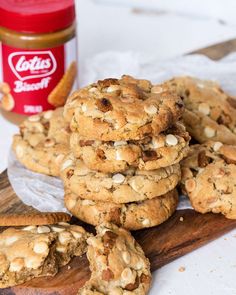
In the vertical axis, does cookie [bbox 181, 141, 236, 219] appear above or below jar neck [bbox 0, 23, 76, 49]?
below

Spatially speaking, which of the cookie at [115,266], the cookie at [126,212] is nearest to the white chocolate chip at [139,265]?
the cookie at [115,266]

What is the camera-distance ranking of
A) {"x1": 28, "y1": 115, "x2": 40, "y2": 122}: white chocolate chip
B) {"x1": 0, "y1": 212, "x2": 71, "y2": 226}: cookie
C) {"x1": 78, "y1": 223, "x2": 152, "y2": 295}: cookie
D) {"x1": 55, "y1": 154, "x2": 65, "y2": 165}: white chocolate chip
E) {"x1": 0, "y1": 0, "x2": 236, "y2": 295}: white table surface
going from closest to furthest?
{"x1": 78, "y1": 223, "x2": 152, "y2": 295}: cookie → {"x1": 0, "y1": 212, "x2": 71, "y2": 226}: cookie → {"x1": 55, "y1": 154, "x2": 65, "y2": 165}: white chocolate chip → {"x1": 28, "y1": 115, "x2": 40, "y2": 122}: white chocolate chip → {"x1": 0, "y1": 0, "x2": 236, "y2": 295}: white table surface

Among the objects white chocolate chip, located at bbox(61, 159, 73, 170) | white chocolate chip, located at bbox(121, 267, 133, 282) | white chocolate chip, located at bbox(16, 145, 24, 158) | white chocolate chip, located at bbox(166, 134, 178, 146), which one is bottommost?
white chocolate chip, located at bbox(16, 145, 24, 158)

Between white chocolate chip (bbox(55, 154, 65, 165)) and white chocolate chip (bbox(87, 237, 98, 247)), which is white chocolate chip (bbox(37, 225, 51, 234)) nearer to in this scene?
white chocolate chip (bbox(87, 237, 98, 247))

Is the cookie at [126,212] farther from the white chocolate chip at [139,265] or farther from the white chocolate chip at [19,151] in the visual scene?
the white chocolate chip at [19,151]

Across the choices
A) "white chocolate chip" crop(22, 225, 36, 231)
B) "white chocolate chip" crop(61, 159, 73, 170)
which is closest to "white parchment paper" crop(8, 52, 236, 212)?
"white chocolate chip" crop(61, 159, 73, 170)

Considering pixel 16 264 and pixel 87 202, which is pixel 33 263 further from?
pixel 87 202

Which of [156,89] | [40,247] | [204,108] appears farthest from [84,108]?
[204,108]
